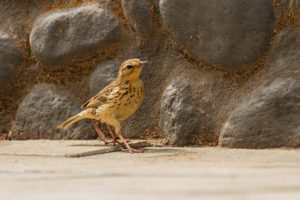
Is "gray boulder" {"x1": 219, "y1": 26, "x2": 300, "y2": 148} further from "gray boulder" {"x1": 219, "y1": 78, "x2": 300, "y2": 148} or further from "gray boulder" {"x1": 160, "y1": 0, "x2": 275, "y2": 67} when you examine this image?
"gray boulder" {"x1": 160, "y1": 0, "x2": 275, "y2": 67}

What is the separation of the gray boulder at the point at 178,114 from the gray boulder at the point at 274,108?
34 centimetres

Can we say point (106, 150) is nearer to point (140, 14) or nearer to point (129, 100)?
point (129, 100)

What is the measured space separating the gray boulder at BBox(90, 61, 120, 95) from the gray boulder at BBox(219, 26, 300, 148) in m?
1.36

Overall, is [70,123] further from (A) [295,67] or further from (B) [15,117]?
(A) [295,67]

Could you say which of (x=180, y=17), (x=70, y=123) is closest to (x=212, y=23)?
(x=180, y=17)

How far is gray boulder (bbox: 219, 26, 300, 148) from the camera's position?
3377mm

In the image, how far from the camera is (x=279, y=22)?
3551 mm

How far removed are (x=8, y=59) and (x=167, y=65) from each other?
1.90 metres

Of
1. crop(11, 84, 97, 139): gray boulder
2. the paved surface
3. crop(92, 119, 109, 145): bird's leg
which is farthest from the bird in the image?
the paved surface

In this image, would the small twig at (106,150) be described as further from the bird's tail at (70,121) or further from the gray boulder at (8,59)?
the gray boulder at (8,59)

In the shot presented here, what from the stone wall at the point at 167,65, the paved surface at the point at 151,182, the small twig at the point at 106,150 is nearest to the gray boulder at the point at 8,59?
the stone wall at the point at 167,65

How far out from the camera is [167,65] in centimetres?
411

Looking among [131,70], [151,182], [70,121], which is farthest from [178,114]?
[151,182]

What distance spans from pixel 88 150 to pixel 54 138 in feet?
Result: 4.12
